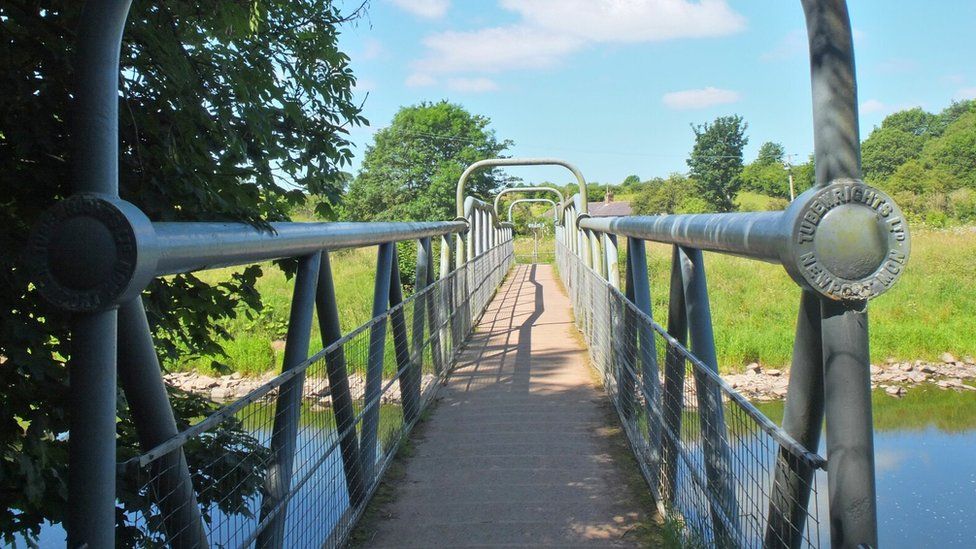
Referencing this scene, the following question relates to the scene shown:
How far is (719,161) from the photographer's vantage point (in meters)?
63.3

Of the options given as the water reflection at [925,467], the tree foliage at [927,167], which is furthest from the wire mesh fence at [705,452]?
the tree foliage at [927,167]

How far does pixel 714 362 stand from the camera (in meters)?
3.36

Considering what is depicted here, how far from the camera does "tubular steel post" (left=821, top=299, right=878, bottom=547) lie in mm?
1776

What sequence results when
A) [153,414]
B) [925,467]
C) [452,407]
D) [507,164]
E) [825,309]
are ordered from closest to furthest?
[825,309]
[153,414]
[452,407]
[925,467]
[507,164]

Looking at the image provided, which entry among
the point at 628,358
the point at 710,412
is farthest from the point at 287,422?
the point at 628,358

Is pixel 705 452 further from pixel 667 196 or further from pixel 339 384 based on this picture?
pixel 667 196

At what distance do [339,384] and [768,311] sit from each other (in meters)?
19.3

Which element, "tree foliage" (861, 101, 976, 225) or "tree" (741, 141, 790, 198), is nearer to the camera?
"tree foliage" (861, 101, 976, 225)

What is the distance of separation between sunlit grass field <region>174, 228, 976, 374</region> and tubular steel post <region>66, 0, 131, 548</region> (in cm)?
1179

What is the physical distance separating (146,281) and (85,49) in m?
0.52

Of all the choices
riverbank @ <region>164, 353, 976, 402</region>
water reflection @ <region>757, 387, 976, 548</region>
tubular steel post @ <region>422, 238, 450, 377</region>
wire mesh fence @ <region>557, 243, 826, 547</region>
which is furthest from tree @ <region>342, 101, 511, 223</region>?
wire mesh fence @ <region>557, 243, 826, 547</region>

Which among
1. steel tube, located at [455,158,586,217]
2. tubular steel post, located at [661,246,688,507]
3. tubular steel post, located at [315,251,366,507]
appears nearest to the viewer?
tubular steel post, located at [315,251,366,507]

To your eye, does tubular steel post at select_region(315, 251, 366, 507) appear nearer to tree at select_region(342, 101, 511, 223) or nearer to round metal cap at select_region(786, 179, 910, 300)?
round metal cap at select_region(786, 179, 910, 300)

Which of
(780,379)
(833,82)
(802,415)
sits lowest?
(780,379)
